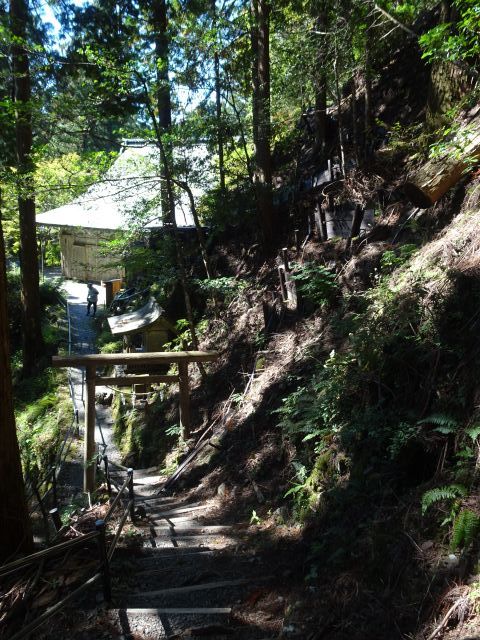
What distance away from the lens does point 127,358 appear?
1012 cm

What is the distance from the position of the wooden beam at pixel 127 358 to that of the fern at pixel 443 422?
6.86 meters

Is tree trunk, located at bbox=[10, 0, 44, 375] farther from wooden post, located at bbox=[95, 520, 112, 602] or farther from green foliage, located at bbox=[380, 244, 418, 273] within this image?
wooden post, located at bbox=[95, 520, 112, 602]

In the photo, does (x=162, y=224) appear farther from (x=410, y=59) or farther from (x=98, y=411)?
(x=410, y=59)

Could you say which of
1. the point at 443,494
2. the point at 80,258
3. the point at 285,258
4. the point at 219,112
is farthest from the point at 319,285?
the point at 80,258

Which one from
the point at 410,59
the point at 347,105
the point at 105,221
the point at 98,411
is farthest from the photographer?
the point at 105,221

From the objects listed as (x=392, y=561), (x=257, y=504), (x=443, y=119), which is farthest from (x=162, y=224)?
(x=392, y=561)

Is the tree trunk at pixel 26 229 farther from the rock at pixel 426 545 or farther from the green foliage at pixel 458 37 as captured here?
the rock at pixel 426 545

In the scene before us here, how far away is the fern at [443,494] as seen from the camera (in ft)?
12.1

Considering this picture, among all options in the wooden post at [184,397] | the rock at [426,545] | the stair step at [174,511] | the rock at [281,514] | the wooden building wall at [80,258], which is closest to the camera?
the rock at [426,545]

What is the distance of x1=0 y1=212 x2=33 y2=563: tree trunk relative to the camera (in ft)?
15.6

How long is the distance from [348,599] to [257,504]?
3268 mm

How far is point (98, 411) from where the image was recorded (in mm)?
16547

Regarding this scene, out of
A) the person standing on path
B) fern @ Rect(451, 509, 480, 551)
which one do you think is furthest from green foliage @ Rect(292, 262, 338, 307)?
the person standing on path

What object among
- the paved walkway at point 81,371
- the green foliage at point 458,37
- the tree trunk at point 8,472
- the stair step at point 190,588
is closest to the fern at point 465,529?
the stair step at point 190,588
